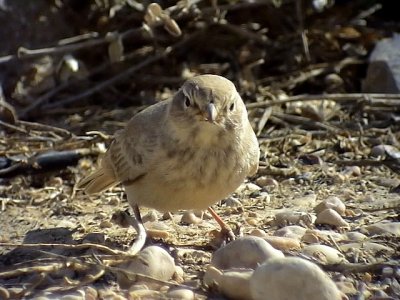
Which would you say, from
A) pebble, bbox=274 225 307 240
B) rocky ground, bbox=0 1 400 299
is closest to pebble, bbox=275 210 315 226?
rocky ground, bbox=0 1 400 299

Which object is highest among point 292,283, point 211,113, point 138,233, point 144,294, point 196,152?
point 211,113

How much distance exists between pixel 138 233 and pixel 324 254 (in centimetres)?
97

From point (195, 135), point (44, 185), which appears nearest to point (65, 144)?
point (44, 185)

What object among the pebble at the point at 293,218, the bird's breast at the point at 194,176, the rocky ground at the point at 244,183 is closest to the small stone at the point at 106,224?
the rocky ground at the point at 244,183

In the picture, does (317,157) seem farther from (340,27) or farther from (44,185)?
(340,27)

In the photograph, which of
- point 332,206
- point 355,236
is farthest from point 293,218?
point 355,236

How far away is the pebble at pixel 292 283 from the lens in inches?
145

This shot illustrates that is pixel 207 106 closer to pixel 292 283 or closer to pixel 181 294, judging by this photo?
pixel 181 294

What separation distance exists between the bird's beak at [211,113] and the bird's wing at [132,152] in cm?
45

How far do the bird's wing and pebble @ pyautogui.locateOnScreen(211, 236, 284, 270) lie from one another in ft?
2.71

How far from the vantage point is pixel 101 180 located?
584cm

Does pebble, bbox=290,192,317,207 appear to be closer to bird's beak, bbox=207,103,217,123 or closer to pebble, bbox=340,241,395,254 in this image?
pebble, bbox=340,241,395,254

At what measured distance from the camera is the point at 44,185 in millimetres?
6527

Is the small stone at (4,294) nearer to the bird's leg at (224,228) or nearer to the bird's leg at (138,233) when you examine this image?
the bird's leg at (138,233)
